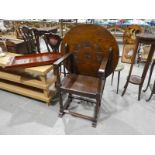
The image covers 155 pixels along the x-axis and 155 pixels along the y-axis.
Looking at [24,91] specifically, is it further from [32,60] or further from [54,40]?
[54,40]

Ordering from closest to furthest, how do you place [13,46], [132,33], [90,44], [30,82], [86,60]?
[90,44]
[86,60]
[30,82]
[13,46]
[132,33]

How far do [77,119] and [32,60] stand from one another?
3.35 feet

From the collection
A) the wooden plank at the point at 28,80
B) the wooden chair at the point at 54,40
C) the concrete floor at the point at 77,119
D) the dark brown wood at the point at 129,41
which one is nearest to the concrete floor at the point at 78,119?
the concrete floor at the point at 77,119

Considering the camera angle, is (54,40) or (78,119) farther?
(54,40)

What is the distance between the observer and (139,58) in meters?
3.28

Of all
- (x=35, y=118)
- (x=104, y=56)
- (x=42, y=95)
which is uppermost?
(x=104, y=56)

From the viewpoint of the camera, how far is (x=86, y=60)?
1.77 meters

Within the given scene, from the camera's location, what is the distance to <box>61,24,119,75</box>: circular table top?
62.2 inches

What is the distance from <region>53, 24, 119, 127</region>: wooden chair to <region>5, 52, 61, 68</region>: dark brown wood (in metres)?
0.28

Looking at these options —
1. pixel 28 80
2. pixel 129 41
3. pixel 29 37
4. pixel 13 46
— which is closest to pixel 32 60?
pixel 28 80

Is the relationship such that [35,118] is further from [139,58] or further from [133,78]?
[139,58]
